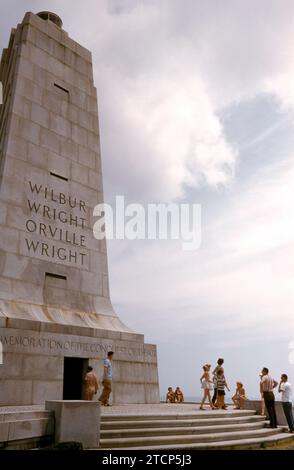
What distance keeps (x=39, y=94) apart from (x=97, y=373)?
11.3m

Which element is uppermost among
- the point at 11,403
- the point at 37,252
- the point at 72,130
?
the point at 72,130

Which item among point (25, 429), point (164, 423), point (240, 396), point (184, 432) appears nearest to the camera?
point (25, 429)

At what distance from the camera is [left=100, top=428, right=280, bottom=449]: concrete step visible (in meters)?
9.30

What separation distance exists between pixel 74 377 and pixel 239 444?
6980 millimetres

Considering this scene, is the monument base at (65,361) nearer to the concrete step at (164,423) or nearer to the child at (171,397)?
the concrete step at (164,423)

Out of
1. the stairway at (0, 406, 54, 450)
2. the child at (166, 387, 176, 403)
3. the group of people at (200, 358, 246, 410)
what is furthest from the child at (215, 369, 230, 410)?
the child at (166, 387, 176, 403)

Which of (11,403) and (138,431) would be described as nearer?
(138,431)

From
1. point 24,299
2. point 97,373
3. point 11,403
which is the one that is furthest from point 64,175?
point 11,403

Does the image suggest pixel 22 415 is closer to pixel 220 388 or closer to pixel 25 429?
pixel 25 429

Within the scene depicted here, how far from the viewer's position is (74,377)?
612 inches

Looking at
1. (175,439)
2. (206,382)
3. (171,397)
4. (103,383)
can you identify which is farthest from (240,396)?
(175,439)

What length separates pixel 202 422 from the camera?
11.4m

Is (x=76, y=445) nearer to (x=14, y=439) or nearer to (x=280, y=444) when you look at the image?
(x=14, y=439)

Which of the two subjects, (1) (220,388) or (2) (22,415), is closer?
(2) (22,415)
